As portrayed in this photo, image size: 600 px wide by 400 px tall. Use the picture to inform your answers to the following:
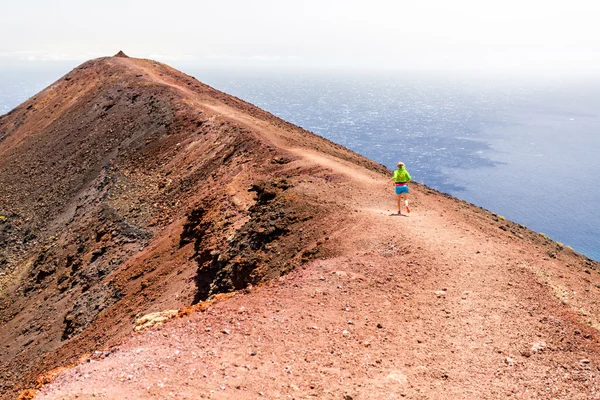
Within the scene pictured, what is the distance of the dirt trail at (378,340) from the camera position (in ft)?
29.1

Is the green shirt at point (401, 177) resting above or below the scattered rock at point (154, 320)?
above

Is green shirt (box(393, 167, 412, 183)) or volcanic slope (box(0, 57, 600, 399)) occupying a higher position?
green shirt (box(393, 167, 412, 183))

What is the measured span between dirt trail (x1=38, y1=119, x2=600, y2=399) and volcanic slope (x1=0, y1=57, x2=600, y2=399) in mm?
46

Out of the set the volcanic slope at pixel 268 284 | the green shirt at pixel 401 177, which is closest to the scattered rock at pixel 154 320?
the volcanic slope at pixel 268 284

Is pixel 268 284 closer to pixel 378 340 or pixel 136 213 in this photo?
pixel 378 340

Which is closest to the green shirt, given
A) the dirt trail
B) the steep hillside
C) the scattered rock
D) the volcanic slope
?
the volcanic slope

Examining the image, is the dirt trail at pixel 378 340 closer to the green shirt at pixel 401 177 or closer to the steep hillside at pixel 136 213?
the steep hillside at pixel 136 213

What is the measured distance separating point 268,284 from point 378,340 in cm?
426

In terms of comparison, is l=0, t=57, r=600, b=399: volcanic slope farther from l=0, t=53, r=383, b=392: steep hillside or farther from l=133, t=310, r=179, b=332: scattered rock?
l=133, t=310, r=179, b=332: scattered rock

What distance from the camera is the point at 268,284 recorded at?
527 inches

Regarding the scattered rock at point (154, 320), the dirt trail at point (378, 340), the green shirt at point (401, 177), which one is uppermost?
the green shirt at point (401, 177)

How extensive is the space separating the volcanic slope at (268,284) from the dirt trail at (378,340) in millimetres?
46

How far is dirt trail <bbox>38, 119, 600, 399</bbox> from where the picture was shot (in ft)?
29.1

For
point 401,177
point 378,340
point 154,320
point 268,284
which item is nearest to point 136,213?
point 154,320
